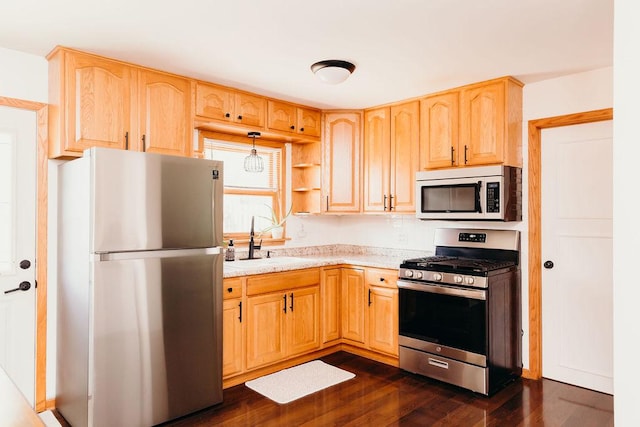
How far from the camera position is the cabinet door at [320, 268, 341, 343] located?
3.95 m

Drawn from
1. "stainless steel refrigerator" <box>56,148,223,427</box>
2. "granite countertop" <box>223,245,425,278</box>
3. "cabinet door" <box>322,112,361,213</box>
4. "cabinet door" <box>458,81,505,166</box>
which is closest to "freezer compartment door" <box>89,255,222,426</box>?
"stainless steel refrigerator" <box>56,148,223,427</box>

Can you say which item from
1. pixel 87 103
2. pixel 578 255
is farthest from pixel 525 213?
pixel 87 103

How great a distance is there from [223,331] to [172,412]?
0.62m

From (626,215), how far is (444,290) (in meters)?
2.10

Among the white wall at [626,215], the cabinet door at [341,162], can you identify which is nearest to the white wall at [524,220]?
the cabinet door at [341,162]

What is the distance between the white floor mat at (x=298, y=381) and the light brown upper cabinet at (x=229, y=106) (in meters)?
2.10

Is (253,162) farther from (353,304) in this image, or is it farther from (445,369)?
(445,369)

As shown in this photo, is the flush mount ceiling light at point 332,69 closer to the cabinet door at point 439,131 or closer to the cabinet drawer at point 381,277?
the cabinet door at point 439,131

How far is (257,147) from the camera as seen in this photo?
4238mm

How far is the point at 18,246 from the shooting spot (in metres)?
2.82

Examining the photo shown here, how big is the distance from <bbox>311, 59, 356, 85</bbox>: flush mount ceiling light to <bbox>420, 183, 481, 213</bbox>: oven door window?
49.4 inches

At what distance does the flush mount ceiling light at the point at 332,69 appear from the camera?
2.97m

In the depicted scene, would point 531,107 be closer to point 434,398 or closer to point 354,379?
point 434,398

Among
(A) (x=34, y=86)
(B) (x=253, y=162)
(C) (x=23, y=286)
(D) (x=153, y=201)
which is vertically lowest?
(C) (x=23, y=286)
